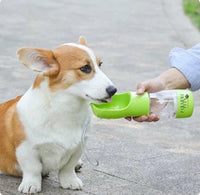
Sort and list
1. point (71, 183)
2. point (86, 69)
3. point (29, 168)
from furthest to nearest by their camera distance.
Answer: point (71, 183), point (29, 168), point (86, 69)

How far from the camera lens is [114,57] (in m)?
7.09

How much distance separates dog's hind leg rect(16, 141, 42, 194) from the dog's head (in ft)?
1.21

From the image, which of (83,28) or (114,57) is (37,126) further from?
(83,28)

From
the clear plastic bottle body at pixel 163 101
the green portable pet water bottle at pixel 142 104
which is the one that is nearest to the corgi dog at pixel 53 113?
the green portable pet water bottle at pixel 142 104

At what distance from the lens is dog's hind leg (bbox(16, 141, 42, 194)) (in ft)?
10.3

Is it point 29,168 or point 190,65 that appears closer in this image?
point 29,168

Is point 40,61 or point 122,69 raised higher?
point 40,61

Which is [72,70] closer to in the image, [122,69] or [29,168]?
[29,168]

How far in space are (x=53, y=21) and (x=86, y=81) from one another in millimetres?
6312

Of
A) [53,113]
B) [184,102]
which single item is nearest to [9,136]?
[53,113]

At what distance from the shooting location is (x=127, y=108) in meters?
3.09

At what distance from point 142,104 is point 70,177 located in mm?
603

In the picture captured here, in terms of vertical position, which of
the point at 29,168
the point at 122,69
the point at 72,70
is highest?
the point at 72,70

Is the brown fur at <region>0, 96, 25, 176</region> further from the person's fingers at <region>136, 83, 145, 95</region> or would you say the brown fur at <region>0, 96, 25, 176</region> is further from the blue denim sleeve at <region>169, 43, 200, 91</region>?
the blue denim sleeve at <region>169, 43, 200, 91</region>
